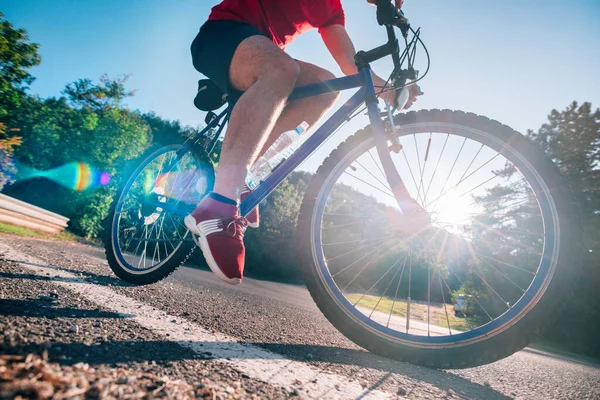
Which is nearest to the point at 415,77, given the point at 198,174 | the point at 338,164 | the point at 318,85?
the point at 318,85

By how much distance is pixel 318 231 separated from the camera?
1.81m

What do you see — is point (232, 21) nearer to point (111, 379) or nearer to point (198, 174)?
point (198, 174)

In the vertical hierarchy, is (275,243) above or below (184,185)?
above

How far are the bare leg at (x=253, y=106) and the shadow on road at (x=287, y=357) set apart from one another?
77 centimetres

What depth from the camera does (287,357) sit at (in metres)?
1.12

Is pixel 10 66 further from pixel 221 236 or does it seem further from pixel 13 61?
pixel 221 236

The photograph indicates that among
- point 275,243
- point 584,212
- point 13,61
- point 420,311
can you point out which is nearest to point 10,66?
point 13,61

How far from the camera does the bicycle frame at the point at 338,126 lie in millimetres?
1816

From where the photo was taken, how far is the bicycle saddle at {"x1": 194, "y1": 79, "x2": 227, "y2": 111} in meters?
2.18

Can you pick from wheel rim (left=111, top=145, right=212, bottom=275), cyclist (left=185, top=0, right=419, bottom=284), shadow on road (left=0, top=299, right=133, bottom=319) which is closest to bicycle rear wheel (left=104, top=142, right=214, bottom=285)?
wheel rim (left=111, top=145, right=212, bottom=275)

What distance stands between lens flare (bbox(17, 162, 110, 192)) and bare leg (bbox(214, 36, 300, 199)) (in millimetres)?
18558

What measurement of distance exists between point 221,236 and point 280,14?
1.50 meters

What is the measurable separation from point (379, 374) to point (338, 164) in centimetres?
117

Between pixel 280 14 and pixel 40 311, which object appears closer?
pixel 40 311
